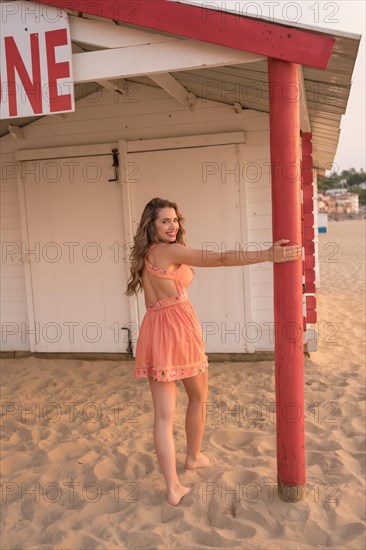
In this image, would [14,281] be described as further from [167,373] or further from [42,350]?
[167,373]

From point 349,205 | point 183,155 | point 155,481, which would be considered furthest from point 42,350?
point 349,205

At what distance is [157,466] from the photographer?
377 cm

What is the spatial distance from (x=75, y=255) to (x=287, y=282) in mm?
3778

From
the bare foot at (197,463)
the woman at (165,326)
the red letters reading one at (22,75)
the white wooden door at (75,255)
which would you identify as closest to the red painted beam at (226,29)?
the red letters reading one at (22,75)

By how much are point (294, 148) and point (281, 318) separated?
104 cm

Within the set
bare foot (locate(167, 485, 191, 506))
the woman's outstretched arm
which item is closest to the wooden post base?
bare foot (locate(167, 485, 191, 506))

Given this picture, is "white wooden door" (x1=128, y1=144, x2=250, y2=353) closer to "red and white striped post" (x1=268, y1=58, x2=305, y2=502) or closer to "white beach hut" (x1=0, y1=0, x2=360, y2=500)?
"white beach hut" (x1=0, y1=0, x2=360, y2=500)

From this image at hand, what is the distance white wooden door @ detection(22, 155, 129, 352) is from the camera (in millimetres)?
6266

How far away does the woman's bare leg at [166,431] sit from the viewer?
324 centimetres

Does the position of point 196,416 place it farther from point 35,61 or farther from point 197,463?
point 35,61

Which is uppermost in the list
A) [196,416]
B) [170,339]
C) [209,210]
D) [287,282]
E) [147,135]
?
[147,135]

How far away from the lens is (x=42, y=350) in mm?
6551

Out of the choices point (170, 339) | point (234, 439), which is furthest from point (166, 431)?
point (234, 439)

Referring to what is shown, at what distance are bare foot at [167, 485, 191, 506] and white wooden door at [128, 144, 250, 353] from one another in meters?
2.88
